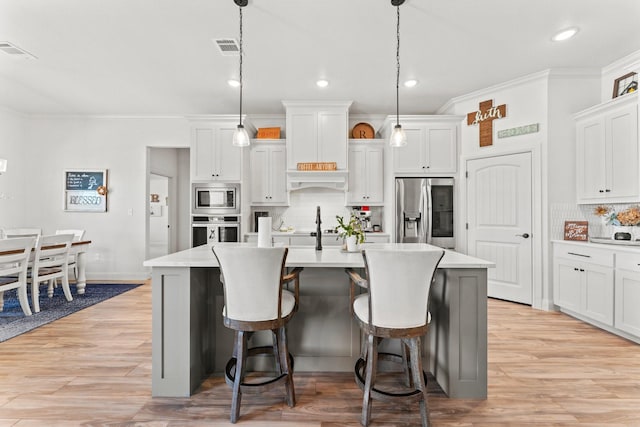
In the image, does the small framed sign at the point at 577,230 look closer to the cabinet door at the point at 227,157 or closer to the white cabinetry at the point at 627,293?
the white cabinetry at the point at 627,293

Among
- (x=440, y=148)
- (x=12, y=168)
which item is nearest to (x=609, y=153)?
(x=440, y=148)

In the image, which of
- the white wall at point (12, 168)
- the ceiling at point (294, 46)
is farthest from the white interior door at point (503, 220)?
the white wall at point (12, 168)

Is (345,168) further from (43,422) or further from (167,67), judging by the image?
(43,422)

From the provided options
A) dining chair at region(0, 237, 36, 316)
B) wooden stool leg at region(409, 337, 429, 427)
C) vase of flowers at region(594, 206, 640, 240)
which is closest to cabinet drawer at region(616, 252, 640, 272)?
vase of flowers at region(594, 206, 640, 240)

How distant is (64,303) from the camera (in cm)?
417

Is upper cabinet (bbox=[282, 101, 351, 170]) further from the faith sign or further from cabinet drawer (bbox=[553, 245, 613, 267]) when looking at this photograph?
cabinet drawer (bbox=[553, 245, 613, 267])

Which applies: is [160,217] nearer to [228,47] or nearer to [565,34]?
[228,47]

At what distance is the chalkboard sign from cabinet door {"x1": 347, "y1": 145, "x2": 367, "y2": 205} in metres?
4.24

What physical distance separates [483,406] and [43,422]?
2.55m

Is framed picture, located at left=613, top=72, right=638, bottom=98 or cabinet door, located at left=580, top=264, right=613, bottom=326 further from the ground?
framed picture, located at left=613, top=72, right=638, bottom=98

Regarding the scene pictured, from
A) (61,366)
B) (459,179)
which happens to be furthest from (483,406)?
(459,179)

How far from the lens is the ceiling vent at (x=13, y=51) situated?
10.9 feet

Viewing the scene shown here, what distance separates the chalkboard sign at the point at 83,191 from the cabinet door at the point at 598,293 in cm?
692

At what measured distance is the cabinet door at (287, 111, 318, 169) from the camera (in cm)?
486
